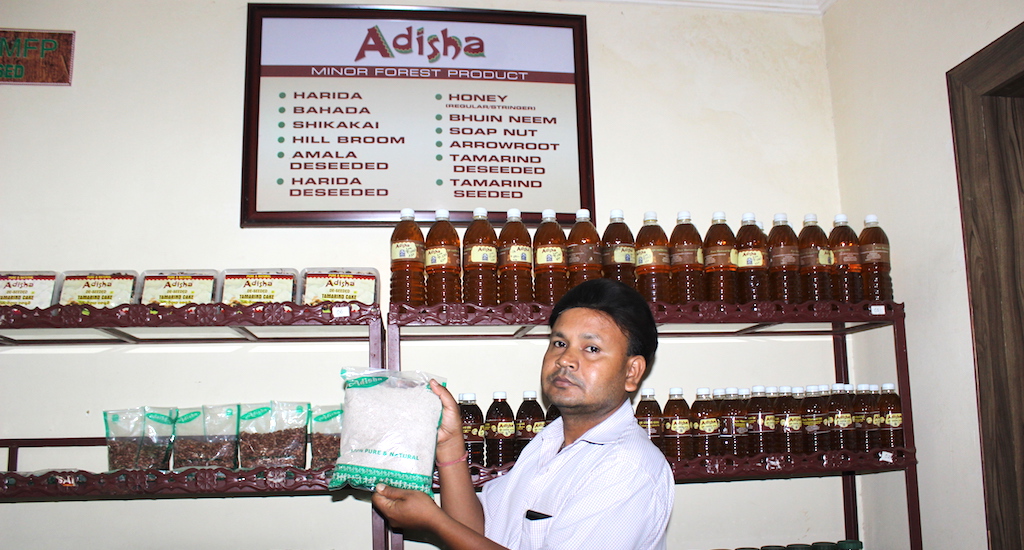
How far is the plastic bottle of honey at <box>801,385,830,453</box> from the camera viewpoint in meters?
2.07

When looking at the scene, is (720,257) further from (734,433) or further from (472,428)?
(472,428)

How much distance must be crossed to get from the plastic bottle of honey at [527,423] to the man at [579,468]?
33 centimetres

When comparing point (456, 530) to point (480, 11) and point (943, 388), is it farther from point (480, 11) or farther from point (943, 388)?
point (480, 11)

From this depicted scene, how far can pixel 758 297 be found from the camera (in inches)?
82.6

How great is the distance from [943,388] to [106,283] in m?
2.44

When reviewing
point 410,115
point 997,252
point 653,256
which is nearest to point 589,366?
point 653,256

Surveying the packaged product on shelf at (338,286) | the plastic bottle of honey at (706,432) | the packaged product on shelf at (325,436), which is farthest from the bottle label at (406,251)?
the plastic bottle of honey at (706,432)

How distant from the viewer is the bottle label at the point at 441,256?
1.97 meters

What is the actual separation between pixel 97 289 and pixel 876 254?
7.40ft

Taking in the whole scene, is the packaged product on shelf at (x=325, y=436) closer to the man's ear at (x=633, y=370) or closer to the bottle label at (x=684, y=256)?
the man's ear at (x=633, y=370)

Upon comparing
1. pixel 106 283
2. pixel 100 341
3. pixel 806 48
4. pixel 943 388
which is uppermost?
pixel 806 48

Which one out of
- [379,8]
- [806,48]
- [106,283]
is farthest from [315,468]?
[806,48]

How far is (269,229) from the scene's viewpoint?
241cm

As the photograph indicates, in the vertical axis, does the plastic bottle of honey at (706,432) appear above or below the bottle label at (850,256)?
below
